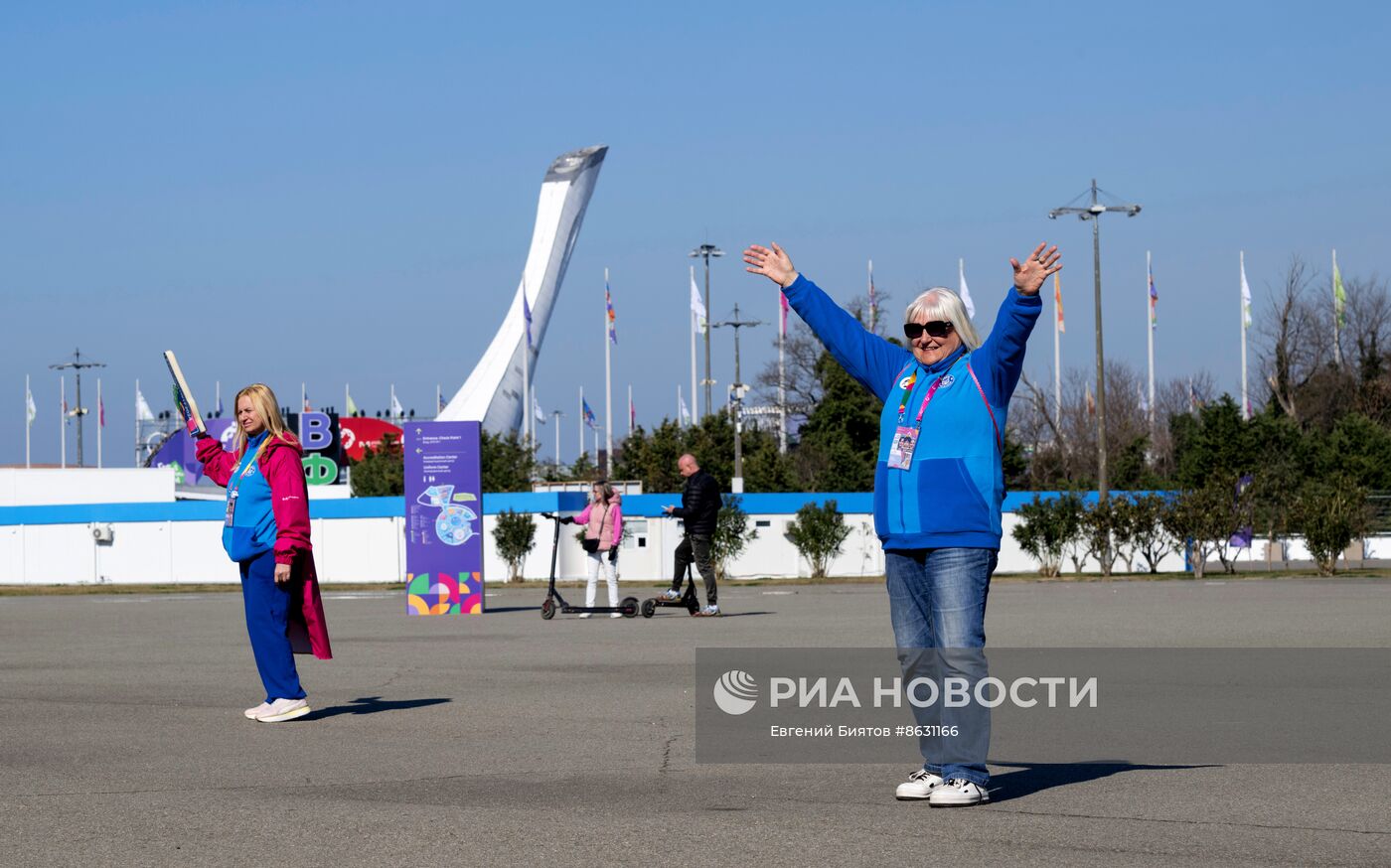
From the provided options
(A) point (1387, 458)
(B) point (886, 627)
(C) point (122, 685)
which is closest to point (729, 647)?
(B) point (886, 627)

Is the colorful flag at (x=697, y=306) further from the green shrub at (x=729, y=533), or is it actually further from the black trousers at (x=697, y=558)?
the black trousers at (x=697, y=558)

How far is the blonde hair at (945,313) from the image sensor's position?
22.2ft

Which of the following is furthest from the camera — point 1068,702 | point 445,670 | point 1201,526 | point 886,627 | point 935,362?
point 1201,526

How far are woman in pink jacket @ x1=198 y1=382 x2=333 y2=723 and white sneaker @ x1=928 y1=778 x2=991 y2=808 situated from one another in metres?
4.63

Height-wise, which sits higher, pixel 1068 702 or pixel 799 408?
pixel 799 408

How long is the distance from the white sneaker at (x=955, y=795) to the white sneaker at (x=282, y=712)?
465cm

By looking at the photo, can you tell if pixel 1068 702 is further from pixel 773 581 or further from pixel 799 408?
pixel 799 408

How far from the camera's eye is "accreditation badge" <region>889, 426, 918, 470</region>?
21.9ft

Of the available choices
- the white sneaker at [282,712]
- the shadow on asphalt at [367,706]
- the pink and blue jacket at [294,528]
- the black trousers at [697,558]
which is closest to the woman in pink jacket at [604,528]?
the black trousers at [697,558]

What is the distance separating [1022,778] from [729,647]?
8151 millimetres

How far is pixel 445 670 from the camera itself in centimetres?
1343

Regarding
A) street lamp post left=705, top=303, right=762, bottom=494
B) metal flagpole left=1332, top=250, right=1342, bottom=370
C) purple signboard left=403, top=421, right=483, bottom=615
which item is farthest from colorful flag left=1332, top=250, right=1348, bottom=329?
purple signboard left=403, top=421, right=483, bottom=615

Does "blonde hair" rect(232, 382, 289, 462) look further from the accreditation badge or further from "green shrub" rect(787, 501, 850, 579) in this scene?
"green shrub" rect(787, 501, 850, 579)

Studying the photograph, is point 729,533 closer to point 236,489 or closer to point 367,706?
point 367,706
